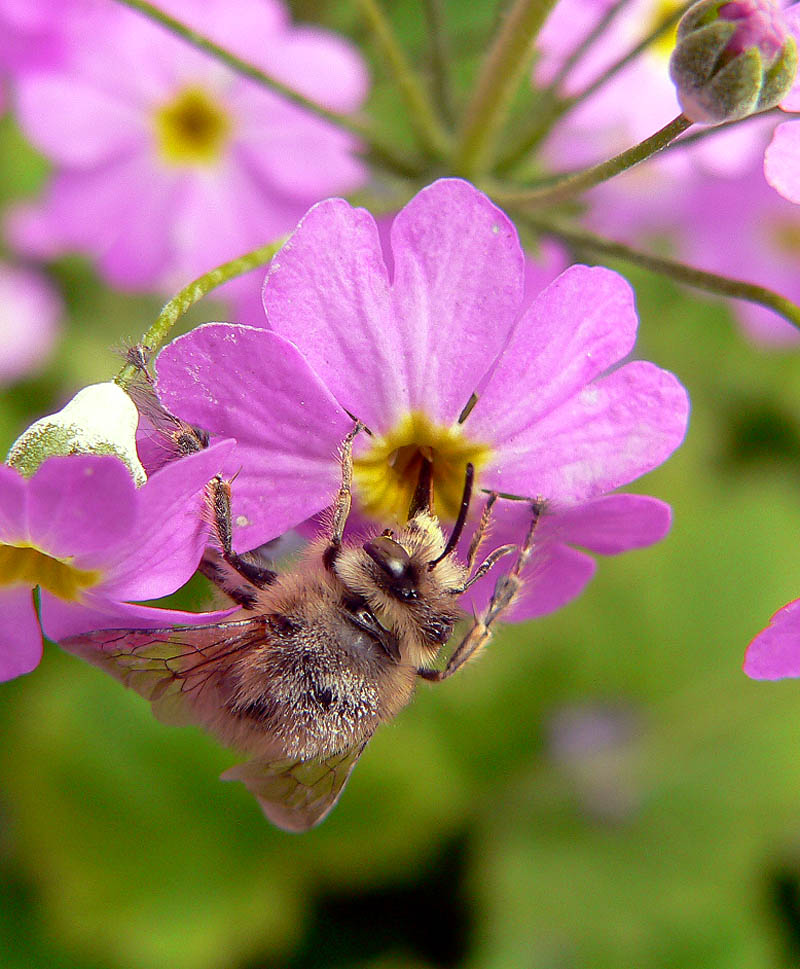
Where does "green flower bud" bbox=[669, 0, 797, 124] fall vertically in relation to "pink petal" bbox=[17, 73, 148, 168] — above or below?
above

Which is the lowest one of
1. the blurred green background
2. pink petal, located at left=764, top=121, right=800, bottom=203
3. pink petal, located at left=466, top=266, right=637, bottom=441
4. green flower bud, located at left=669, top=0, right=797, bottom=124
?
the blurred green background

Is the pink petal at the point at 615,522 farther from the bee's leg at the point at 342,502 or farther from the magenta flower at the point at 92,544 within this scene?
the magenta flower at the point at 92,544

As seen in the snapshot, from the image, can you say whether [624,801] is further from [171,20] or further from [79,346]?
[171,20]

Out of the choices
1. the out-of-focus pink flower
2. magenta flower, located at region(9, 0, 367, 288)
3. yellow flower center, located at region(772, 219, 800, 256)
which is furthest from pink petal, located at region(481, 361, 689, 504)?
the out-of-focus pink flower

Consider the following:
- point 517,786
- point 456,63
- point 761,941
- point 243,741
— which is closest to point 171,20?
point 243,741

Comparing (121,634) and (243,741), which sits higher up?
(121,634)

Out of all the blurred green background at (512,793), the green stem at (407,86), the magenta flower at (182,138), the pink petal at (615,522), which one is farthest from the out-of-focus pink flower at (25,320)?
the pink petal at (615,522)

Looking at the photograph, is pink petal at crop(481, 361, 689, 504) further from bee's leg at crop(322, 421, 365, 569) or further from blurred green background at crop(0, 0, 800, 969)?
blurred green background at crop(0, 0, 800, 969)
